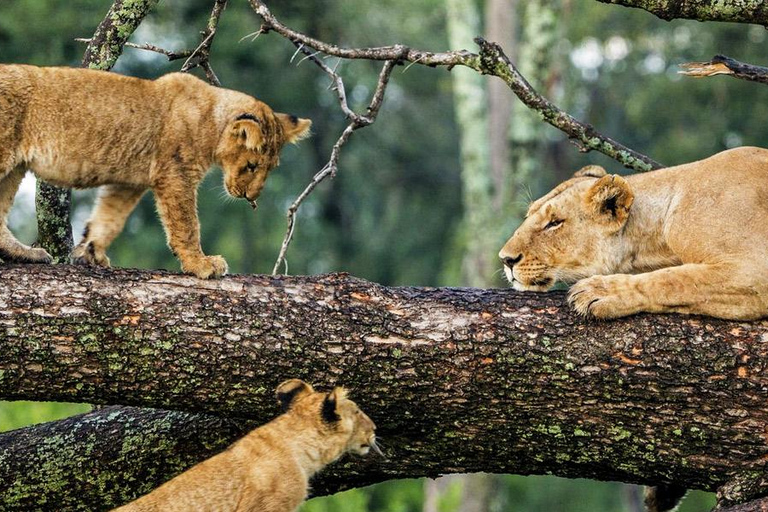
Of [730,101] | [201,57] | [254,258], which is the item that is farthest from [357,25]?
[201,57]

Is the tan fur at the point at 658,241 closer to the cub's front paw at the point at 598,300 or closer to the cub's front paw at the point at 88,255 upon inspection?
the cub's front paw at the point at 598,300

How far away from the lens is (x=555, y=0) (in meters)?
14.0

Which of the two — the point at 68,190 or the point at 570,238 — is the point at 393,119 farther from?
the point at 570,238

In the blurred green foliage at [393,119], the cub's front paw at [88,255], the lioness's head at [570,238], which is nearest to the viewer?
the lioness's head at [570,238]

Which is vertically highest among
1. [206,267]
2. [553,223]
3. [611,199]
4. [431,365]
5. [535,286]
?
[611,199]

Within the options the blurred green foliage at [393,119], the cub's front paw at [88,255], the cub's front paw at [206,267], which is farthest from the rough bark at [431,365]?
the blurred green foliage at [393,119]

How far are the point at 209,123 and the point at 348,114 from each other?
0.72m

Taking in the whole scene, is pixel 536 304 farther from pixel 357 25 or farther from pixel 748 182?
pixel 357 25

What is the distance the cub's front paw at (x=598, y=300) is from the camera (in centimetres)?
491

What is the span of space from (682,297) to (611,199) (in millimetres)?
748

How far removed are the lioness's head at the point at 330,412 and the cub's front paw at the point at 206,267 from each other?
0.71m

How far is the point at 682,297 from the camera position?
4953 millimetres

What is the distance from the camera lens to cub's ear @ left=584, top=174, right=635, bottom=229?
5.43 metres

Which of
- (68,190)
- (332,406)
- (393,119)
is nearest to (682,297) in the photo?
(332,406)
